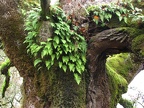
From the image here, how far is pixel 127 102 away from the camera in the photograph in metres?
7.35

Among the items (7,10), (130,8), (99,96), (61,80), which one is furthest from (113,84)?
(7,10)

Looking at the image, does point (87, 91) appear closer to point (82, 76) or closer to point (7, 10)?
point (82, 76)

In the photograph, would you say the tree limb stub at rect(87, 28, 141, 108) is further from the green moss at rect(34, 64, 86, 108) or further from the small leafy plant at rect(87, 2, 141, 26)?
the green moss at rect(34, 64, 86, 108)

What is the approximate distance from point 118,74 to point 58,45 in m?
2.78

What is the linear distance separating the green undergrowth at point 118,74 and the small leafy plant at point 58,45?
4.88 ft

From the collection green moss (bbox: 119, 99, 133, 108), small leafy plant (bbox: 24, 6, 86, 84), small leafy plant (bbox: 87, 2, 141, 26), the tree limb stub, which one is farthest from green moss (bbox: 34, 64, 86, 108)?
green moss (bbox: 119, 99, 133, 108)

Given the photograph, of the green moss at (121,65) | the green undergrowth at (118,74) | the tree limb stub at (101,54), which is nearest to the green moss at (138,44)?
the tree limb stub at (101,54)

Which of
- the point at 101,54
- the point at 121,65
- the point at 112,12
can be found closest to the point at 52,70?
the point at 101,54

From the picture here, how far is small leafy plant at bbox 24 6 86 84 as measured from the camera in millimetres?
4227

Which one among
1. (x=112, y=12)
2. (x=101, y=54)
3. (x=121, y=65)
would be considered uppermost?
(x=112, y=12)

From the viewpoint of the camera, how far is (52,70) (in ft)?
14.8

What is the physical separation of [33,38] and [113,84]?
2.34 m

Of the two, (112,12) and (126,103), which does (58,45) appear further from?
(126,103)

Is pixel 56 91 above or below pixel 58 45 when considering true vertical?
below
